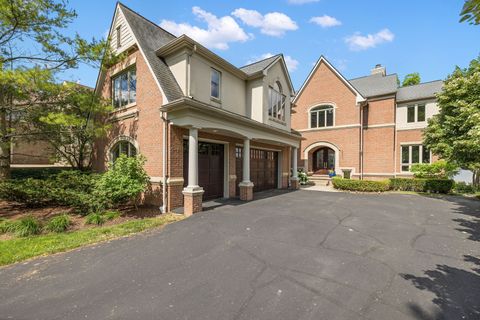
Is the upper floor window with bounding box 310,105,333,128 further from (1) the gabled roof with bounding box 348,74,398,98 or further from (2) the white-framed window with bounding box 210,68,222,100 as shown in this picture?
(2) the white-framed window with bounding box 210,68,222,100

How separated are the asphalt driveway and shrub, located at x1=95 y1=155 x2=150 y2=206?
251 centimetres

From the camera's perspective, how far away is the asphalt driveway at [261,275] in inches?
123

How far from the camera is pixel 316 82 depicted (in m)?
22.2

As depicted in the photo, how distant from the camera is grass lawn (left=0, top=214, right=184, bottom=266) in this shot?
5.26 metres

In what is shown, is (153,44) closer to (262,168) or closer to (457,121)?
(262,168)

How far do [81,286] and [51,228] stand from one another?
4621 millimetres

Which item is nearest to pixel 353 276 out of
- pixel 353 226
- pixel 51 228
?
pixel 353 226

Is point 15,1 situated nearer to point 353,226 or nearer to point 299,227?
point 299,227

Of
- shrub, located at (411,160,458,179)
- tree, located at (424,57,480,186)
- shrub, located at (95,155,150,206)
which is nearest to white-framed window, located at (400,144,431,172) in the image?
shrub, located at (411,160,458,179)

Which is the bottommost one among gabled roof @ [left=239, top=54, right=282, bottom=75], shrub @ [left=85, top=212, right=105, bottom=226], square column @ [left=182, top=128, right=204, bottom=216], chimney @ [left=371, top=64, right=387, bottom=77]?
shrub @ [left=85, top=212, right=105, bottom=226]

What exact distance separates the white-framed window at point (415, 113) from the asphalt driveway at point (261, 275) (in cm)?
1510

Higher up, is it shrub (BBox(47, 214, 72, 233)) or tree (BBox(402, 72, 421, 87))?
tree (BBox(402, 72, 421, 87))

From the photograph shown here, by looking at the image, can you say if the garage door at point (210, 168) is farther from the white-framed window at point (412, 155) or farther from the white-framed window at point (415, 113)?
the white-framed window at point (415, 113)

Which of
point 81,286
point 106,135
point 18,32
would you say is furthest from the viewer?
point 106,135
